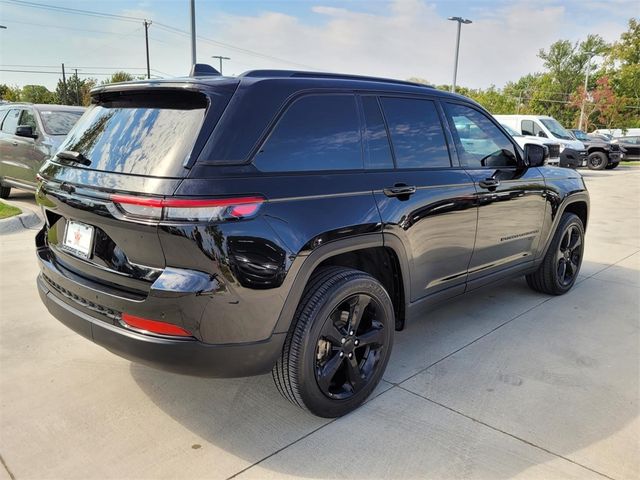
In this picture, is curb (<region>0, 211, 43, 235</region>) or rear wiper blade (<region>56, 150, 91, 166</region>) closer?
rear wiper blade (<region>56, 150, 91, 166</region>)

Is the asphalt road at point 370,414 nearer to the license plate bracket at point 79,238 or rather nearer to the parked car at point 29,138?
the license plate bracket at point 79,238

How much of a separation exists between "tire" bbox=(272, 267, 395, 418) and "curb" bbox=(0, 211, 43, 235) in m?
5.65

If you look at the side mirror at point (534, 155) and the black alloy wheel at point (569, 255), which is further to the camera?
the black alloy wheel at point (569, 255)

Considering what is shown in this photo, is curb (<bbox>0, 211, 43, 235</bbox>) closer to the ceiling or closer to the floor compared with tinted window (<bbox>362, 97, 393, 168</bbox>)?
closer to the floor

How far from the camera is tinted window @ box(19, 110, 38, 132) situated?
8.17 metres

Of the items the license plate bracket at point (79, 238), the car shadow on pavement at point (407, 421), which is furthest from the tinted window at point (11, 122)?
the car shadow on pavement at point (407, 421)

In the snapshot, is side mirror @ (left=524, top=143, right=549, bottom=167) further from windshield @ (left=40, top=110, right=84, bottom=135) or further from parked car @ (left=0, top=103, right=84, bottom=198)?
windshield @ (left=40, top=110, right=84, bottom=135)

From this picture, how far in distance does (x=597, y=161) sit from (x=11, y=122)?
21977 millimetres

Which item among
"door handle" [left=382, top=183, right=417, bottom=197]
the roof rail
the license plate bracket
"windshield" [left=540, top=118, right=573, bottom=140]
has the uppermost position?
"windshield" [left=540, top=118, right=573, bottom=140]

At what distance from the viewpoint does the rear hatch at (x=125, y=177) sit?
2191 millimetres

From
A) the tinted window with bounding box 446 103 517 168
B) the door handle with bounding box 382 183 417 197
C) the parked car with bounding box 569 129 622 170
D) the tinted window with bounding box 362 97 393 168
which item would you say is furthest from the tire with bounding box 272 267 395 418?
the parked car with bounding box 569 129 622 170

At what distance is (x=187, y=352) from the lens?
2.20m

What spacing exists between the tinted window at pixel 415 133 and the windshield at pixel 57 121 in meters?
6.65

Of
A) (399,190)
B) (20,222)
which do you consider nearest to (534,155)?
(399,190)
